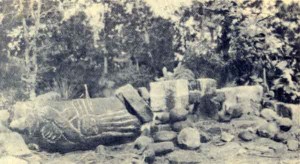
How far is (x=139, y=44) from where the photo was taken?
4.27 m

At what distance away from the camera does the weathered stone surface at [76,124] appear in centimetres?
410

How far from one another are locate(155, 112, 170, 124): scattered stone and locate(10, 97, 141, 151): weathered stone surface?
0.89 ft

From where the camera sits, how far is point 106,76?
4.23m

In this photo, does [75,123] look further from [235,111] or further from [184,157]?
[235,111]

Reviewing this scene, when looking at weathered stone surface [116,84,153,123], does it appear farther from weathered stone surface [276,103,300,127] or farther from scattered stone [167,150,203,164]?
weathered stone surface [276,103,300,127]

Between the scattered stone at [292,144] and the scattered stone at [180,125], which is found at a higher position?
the scattered stone at [180,125]

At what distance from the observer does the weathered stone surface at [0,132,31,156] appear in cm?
403

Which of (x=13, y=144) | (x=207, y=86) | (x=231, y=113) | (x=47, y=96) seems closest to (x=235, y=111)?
(x=231, y=113)

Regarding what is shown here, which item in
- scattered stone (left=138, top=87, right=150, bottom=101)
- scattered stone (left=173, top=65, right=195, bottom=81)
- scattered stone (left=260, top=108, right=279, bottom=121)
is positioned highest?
scattered stone (left=173, top=65, right=195, bottom=81)

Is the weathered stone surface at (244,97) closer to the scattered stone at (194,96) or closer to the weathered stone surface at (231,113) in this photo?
the weathered stone surface at (231,113)

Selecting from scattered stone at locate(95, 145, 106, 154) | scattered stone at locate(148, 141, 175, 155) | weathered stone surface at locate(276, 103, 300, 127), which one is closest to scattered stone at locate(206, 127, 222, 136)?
scattered stone at locate(148, 141, 175, 155)

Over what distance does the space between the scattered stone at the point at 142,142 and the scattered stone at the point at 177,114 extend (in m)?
0.32

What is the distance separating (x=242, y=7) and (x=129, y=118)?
1659mm

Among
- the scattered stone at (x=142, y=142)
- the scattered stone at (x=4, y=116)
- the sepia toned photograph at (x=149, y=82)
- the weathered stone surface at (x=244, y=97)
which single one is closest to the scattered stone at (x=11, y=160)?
the sepia toned photograph at (x=149, y=82)
